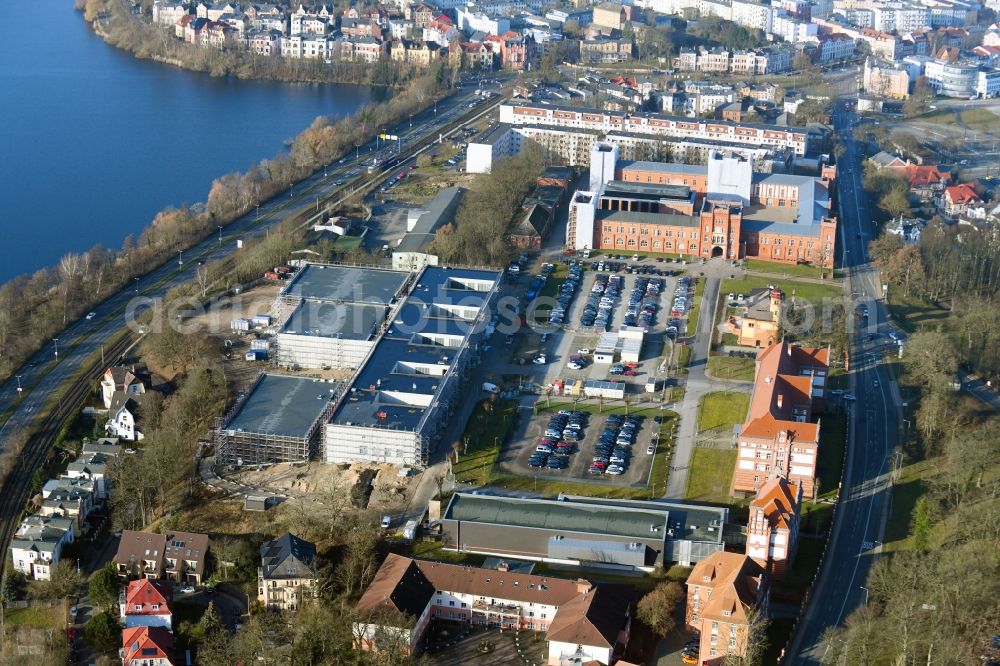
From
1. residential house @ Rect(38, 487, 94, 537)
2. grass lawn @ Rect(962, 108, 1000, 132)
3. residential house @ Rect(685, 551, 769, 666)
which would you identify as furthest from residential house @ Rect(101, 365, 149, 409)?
grass lawn @ Rect(962, 108, 1000, 132)

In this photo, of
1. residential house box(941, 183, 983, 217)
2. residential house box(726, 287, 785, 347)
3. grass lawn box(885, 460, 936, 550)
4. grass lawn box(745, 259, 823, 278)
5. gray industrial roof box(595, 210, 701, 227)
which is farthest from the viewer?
residential house box(941, 183, 983, 217)

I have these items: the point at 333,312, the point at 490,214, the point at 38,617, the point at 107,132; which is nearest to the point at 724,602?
the point at 38,617

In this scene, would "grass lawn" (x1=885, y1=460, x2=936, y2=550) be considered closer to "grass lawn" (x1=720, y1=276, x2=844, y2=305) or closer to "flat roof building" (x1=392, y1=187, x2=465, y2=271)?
"grass lawn" (x1=720, y1=276, x2=844, y2=305)

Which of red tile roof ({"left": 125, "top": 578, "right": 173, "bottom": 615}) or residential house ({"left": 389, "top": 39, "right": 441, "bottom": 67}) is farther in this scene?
residential house ({"left": 389, "top": 39, "right": 441, "bottom": 67})

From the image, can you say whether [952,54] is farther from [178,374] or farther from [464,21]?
[178,374]

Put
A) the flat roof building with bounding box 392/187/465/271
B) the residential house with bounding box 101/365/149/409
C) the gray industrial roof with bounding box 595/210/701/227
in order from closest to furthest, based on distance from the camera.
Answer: the residential house with bounding box 101/365/149/409 → the flat roof building with bounding box 392/187/465/271 → the gray industrial roof with bounding box 595/210/701/227

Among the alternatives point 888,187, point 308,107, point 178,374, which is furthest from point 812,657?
point 308,107

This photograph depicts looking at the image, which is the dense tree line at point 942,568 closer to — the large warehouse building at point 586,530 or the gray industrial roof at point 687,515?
the gray industrial roof at point 687,515
